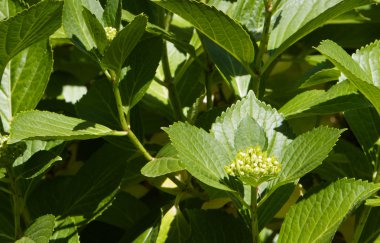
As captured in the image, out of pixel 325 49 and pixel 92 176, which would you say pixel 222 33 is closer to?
pixel 325 49

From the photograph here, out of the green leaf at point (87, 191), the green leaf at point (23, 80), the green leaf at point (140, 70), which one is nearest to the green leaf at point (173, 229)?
the green leaf at point (87, 191)

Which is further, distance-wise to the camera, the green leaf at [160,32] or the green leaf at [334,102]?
the green leaf at [160,32]

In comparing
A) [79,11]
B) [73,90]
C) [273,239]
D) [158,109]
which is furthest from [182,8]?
[73,90]

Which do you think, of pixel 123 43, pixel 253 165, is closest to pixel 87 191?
pixel 123 43

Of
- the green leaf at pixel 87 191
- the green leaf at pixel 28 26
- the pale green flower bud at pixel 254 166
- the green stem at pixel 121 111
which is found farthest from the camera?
the green leaf at pixel 87 191

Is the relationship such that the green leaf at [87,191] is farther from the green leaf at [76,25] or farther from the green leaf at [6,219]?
the green leaf at [76,25]

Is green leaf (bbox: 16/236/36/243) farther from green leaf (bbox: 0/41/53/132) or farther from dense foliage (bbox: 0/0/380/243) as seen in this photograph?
green leaf (bbox: 0/41/53/132)

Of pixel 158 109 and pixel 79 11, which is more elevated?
pixel 79 11
